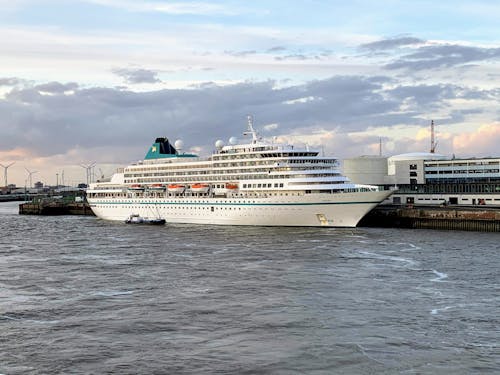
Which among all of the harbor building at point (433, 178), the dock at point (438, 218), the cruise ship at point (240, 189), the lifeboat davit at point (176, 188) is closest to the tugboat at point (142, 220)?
the cruise ship at point (240, 189)

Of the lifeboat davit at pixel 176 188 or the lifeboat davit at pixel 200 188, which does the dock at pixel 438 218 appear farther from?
the lifeboat davit at pixel 176 188

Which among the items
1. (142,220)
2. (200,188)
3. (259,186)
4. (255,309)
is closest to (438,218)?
(259,186)

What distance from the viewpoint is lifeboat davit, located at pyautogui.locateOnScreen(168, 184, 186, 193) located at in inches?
3353

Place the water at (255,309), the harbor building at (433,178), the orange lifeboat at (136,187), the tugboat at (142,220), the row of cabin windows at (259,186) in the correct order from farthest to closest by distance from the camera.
Answer: the harbor building at (433,178), the orange lifeboat at (136,187), the tugboat at (142,220), the row of cabin windows at (259,186), the water at (255,309)

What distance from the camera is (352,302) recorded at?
103 ft

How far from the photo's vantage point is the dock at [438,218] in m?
67.4

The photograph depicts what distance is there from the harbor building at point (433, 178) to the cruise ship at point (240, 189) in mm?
26088

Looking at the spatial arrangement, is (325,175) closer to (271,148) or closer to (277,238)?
(271,148)

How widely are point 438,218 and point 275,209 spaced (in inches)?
762

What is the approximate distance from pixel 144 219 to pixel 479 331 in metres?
64.3

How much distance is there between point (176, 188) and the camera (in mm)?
85750

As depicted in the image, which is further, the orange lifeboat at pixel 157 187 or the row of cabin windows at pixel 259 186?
the orange lifeboat at pixel 157 187

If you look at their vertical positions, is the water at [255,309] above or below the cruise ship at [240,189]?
below

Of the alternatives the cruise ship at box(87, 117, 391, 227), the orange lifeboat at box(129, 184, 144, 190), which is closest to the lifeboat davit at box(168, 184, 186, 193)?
the cruise ship at box(87, 117, 391, 227)
